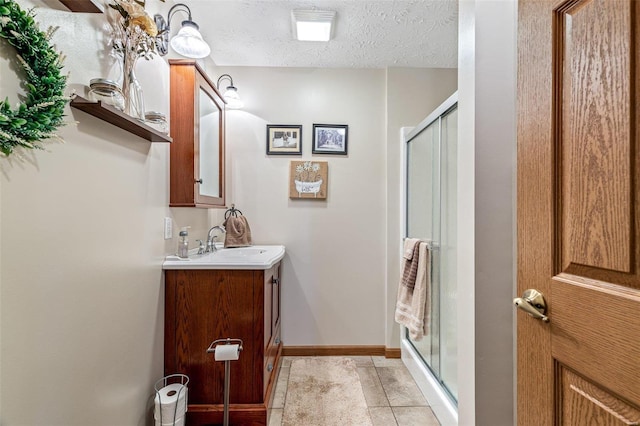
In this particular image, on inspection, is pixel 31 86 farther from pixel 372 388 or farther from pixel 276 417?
pixel 372 388

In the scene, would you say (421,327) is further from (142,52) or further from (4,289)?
(142,52)

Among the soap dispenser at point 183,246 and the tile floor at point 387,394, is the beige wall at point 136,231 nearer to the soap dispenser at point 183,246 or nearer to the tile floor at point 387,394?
the soap dispenser at point 183,246

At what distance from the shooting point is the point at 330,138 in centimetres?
265

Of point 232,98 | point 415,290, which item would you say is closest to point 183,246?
point 232,98

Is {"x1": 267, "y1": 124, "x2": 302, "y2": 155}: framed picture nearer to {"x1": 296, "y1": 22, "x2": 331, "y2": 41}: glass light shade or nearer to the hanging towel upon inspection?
{"x1": 296, "y1": 22, "x2": 331, "y2": 41}: glass light shade

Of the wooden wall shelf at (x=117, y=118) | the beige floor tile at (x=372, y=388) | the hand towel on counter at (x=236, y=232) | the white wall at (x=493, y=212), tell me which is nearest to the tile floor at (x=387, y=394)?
the beige floor tile at (x=372, y=388)

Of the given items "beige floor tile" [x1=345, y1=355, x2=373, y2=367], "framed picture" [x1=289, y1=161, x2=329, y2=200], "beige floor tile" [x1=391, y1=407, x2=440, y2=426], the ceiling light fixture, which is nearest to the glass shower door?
"beige floor tile" [x1=391, y1=407, x2=440, y2=426]

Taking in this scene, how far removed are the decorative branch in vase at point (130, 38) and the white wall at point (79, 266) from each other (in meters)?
0.07

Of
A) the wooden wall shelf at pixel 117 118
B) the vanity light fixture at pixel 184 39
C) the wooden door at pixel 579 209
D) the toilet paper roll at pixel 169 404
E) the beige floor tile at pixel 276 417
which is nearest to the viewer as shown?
the wooden door at pixel 579 209

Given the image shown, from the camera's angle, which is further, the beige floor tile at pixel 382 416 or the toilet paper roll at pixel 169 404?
the beige floor tile at pixel 382 416

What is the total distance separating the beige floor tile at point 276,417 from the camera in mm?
1746

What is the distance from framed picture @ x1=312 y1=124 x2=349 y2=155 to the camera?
265 cm

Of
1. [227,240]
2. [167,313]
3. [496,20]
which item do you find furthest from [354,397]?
[496,20]

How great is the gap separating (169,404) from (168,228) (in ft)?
2.89
